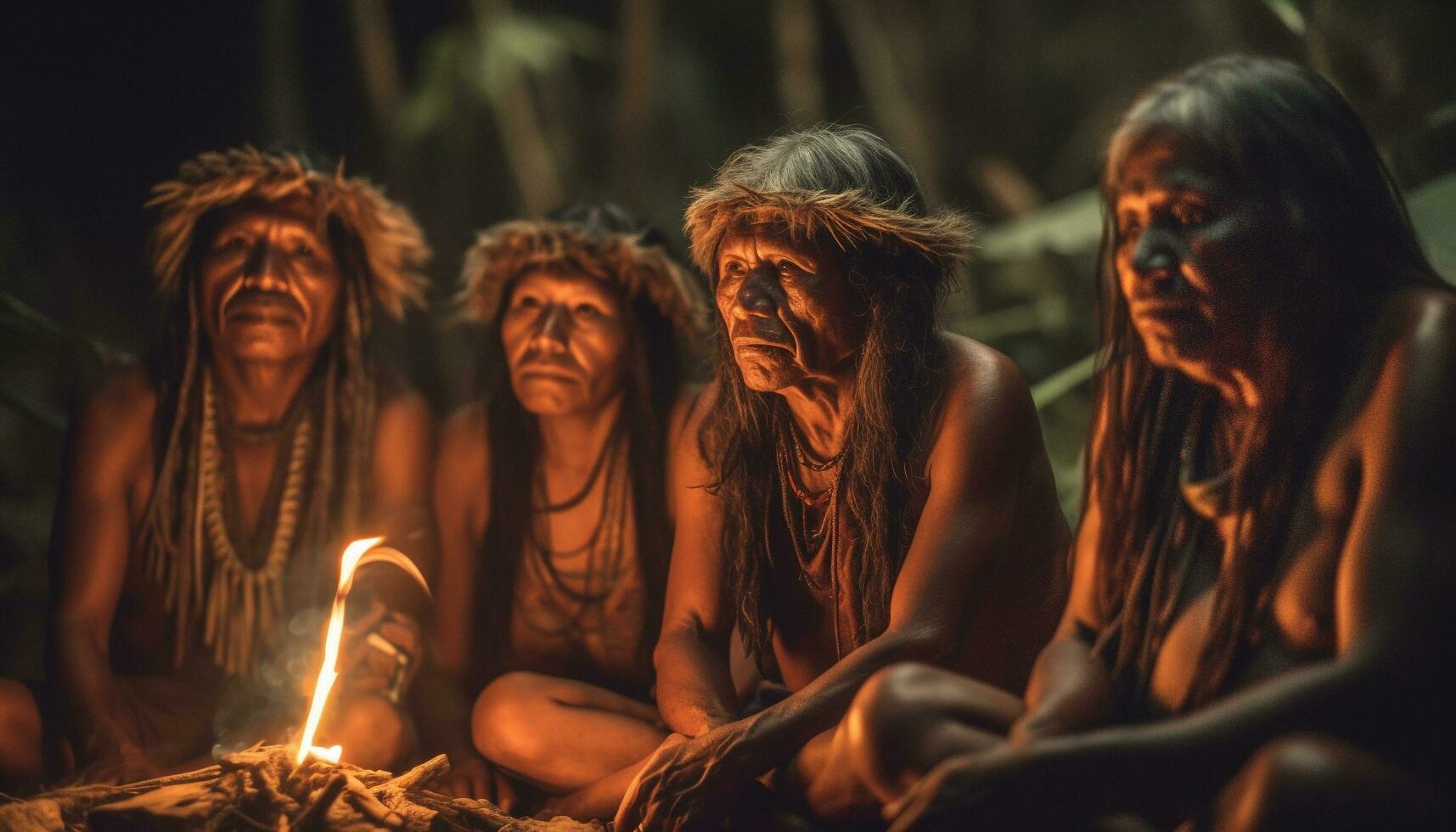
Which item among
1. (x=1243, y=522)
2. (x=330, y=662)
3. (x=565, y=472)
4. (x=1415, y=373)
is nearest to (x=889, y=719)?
(x=1243, y=522)

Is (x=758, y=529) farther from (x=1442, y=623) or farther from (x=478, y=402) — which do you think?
(x=1442, y=623)

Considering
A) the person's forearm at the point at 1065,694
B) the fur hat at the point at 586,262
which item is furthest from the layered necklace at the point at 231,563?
the person's forearm at the point at 1065,694

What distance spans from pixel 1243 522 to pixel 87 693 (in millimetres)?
2694

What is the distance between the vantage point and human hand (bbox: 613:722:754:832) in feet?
8.14

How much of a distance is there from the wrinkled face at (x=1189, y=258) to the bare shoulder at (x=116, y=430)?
2.52 meters

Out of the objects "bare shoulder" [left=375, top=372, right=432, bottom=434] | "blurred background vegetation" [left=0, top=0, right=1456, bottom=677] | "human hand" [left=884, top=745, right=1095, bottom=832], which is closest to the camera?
"human hand" [left=884, top=745, right=1095, bottom=832]

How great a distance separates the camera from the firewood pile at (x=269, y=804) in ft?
8.05

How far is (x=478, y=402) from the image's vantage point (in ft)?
12.5

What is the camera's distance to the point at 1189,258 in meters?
2.18

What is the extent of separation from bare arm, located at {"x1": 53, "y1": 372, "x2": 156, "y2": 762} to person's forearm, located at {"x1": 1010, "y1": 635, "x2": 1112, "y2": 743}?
2.26 meters

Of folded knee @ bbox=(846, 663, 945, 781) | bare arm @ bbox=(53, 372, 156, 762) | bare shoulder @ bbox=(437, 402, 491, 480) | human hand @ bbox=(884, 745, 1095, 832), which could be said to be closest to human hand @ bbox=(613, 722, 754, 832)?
folded knee @ bbox=(846, 663, 945, 781)

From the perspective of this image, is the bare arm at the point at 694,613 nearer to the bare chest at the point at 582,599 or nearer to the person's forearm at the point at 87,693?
the bare chest at the point at 582,599

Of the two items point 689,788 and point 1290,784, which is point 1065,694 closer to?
point 1290,784

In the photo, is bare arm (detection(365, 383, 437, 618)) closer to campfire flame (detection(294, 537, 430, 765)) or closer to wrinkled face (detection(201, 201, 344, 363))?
wrinkled face (detection(201, 201, 344, 363))
